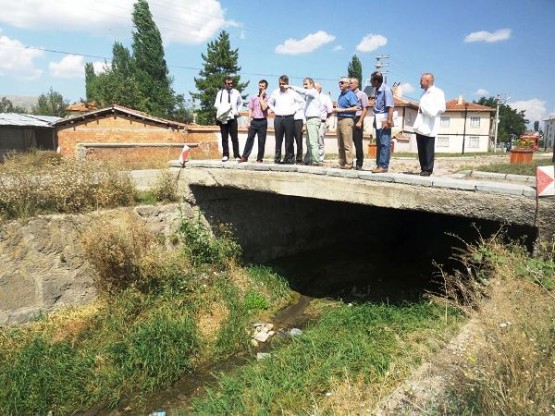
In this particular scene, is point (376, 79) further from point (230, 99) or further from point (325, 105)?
point (230, 99)

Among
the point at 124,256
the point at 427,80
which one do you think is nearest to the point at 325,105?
the point at 427,80

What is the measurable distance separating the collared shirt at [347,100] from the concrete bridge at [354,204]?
1.08m

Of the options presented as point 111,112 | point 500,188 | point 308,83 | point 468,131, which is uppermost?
point 468,131

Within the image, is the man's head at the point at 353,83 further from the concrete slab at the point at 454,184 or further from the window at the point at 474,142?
the window at the point at 474,142

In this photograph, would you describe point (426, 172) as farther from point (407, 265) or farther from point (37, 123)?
point (37, 123)

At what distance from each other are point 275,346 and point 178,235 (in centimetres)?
322

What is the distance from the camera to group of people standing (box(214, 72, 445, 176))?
20.6ft

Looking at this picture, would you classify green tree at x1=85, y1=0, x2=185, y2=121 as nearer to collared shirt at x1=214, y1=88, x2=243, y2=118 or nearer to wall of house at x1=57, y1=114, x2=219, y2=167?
wall of house at x1=57, y1=114, x2=219, y2=167

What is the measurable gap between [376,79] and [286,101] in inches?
70.7

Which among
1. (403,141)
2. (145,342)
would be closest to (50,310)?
(145,342)

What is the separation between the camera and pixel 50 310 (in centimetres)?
708

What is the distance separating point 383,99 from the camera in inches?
272

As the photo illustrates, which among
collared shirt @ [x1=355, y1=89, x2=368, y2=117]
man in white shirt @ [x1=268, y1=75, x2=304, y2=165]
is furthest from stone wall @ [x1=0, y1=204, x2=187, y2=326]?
collared shirt @ [x1=355, y1=89, x2=368, y2=117]

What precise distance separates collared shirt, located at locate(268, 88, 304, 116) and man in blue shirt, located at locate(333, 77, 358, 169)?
2.84ft
